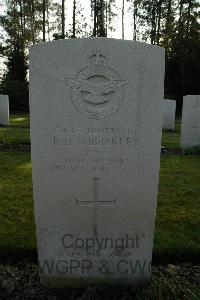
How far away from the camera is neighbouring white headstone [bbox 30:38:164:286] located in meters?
3.00

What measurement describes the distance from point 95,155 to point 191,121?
25.6 ft

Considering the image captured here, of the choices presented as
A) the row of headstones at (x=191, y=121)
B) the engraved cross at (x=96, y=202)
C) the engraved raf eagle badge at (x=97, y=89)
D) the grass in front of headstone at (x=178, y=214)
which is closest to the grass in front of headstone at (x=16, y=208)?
the engraved cross at (x=96, y=202)

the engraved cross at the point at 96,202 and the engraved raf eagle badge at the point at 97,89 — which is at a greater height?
the engraved raf eagle badge at the point at 97,89

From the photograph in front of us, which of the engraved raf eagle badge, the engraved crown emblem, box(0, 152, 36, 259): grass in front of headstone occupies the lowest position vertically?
box(0, 152, 36, 259): grass in front of headstone

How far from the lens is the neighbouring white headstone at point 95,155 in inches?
118

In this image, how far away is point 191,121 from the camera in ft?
34.4

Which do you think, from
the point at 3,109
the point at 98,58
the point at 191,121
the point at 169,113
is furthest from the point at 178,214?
the point at 3,109

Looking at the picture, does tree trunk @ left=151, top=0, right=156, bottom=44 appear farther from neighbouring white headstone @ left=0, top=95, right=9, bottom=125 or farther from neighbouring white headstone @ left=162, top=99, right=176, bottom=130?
neighbouring white headstone @ left=0, top=95, right=9, bottom=125

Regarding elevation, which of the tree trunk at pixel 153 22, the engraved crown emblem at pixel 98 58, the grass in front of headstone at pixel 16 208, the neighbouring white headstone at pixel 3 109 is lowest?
the grass in front of headstone at pixel 16 208

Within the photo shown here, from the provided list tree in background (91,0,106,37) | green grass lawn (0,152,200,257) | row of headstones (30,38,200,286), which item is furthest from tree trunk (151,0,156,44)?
row of headstones (30,38,200,286)

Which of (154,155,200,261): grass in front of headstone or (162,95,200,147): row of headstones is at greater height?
(162,95,200,147): row of headstones

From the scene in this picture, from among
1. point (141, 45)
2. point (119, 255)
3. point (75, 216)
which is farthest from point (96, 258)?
point (141, 45)

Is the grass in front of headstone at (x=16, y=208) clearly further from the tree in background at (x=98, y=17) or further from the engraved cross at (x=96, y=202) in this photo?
the tree in background at (x=98, y=17)

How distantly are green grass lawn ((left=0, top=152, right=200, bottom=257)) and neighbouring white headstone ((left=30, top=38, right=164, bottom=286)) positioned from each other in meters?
0.73
